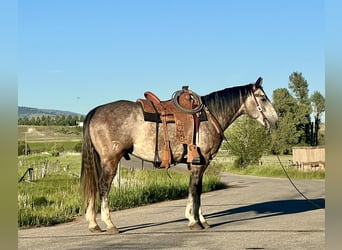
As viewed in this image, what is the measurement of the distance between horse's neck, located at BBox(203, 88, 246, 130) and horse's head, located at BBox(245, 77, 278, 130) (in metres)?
0.17

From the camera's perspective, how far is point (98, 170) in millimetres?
7867

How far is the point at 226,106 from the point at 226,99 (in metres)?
0.14

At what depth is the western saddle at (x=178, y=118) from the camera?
786cm

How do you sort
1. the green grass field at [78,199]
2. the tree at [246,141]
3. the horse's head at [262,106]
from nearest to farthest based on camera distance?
the horse's head at [262,106]
the green grass field at [78,199]
the tree at [246,141]

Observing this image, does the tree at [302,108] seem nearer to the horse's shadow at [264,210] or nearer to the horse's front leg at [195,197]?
the horse's shadow at [264,210]

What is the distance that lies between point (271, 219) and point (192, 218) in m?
1.96

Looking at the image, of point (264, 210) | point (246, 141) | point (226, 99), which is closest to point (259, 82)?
point (226, 99)

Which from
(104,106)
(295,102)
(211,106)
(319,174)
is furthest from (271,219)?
(295,102)

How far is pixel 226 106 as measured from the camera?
8.48 meters

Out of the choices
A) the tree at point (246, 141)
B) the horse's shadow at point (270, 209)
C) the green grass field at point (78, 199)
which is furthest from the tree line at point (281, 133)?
the horse's shadow at point (270, 209)

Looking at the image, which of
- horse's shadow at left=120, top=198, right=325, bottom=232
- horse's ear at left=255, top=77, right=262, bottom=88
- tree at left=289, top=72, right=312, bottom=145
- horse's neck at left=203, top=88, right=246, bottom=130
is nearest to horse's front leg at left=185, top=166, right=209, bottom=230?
horse's shadow at left=120, top=198, right=325, bottom=232

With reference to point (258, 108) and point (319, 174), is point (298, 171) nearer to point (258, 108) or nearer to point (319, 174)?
point (319, 174)

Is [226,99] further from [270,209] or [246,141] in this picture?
[246,141]

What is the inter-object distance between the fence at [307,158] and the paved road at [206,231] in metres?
14.8
